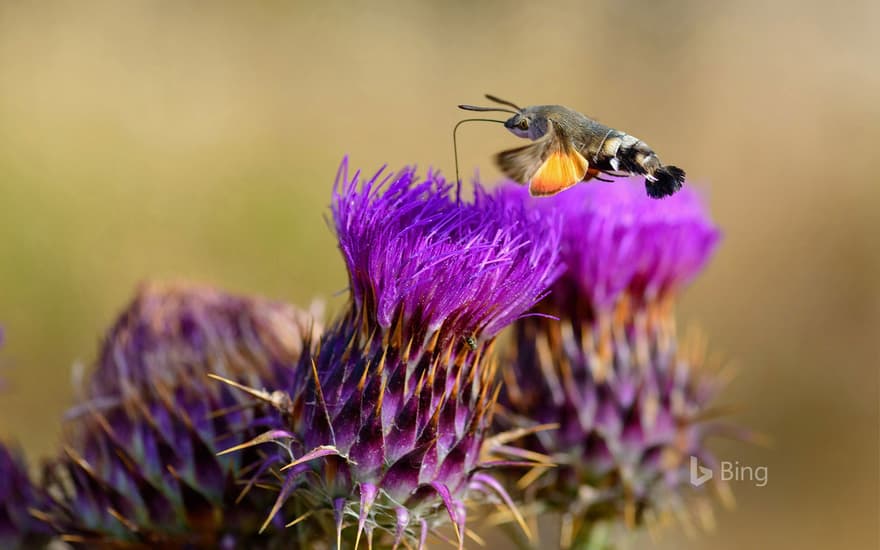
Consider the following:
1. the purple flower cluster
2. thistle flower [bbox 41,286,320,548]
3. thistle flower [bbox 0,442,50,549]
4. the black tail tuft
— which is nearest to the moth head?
the purple flower cluster

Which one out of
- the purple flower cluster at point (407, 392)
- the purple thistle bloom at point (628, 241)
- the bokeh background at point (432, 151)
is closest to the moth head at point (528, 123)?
the purple flower cluster at point (407, 392)

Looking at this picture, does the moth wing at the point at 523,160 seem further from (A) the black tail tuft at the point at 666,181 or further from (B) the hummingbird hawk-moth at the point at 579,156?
(A) the black tail tuft at the point at 666,181

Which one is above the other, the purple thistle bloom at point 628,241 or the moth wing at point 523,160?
A: the moth wing at point 523,160

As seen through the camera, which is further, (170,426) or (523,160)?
(170,426)

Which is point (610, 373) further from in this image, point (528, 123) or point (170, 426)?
point (170, 426)

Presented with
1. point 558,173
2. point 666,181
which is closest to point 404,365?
point 558,173

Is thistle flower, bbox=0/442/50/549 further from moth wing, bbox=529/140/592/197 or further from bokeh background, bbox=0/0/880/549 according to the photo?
bokeh background, bbox=0/0/880/549

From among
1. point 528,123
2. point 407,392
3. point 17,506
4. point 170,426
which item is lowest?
point 17,506
